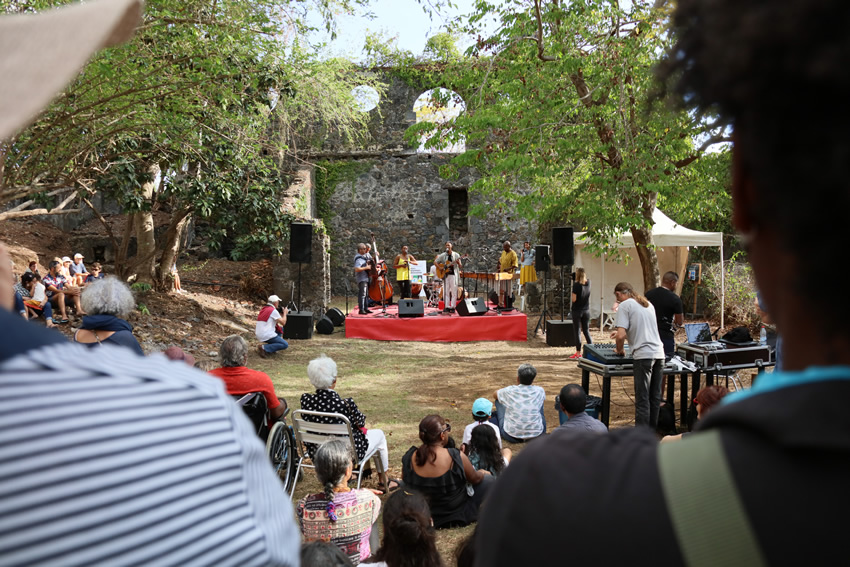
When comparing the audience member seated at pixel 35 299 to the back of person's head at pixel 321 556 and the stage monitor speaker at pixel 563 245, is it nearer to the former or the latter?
the stage monitor speaker at pixel 563 245

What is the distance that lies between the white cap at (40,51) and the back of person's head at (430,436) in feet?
11.3

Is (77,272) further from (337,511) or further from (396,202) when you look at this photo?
(337,511)

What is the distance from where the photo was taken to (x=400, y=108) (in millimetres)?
20719

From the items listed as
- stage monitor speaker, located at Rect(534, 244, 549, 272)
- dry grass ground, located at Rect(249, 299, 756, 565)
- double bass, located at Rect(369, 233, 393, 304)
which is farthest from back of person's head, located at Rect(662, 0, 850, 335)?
double bass, located at Rect(369, 233, 393, 304)

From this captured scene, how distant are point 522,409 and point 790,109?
5.43 metres

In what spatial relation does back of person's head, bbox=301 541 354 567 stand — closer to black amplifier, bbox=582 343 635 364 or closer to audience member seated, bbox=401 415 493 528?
audience member seated, bbox=401 415 493 528

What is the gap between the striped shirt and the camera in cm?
54

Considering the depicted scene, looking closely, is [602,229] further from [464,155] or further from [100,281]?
[100,281]

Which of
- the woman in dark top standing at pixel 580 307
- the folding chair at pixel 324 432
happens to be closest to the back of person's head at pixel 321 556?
the folding chair at pixel 324 432

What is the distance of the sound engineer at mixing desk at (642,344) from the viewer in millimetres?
5551

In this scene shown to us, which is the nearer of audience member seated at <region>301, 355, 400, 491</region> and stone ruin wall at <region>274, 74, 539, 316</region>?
audience member seated at <region>301, 355, 400, 491</region>

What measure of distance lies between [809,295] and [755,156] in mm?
122

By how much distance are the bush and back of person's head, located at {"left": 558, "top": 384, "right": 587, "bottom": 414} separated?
339 inches

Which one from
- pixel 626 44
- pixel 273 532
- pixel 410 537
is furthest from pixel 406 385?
pixel 273 532
